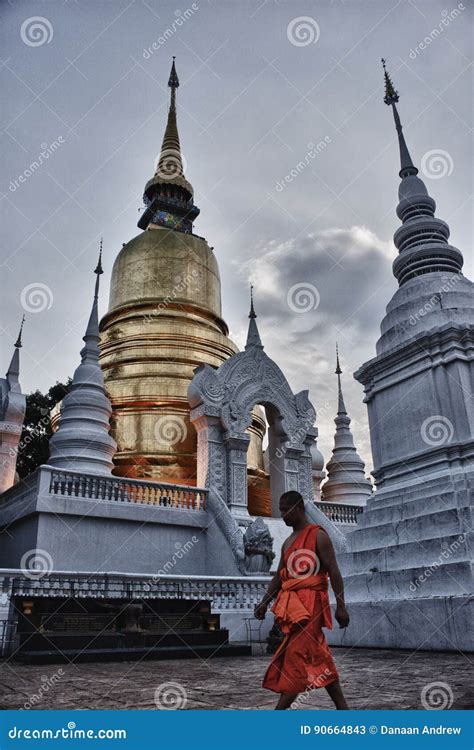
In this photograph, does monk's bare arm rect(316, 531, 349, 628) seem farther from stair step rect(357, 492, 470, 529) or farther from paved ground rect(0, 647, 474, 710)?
stair step rect(357, 492, 470, 529)

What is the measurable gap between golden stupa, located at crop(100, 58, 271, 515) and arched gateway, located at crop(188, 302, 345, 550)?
186 cm

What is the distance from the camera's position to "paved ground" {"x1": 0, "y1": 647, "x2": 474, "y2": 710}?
389 cm

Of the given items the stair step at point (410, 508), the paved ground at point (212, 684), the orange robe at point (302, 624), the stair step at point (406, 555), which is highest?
the stair step at point (410, 508)

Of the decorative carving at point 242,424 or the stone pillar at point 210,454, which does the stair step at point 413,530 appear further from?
the stone pillar at point 210,454

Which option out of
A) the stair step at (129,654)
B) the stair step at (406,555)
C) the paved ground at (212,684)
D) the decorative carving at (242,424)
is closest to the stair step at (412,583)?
the stair step at (406,555)

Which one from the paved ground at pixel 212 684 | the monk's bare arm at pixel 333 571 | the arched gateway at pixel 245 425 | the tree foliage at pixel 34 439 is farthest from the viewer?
the tree foliage at pixel 34 439

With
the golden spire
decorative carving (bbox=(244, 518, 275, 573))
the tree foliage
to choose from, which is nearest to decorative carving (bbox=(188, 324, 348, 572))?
decorative carving (bbox=(244, 518, 275, 573))

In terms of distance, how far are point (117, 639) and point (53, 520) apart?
531cm

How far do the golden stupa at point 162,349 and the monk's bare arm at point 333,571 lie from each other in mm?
14613

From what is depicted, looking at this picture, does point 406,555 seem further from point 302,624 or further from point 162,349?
point 162,349

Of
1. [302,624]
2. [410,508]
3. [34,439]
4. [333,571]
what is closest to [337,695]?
[302,624]

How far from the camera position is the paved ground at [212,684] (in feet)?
12.8

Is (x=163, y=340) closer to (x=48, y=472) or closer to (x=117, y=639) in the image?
(x=48, y=472)

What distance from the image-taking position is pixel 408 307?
10.3m
